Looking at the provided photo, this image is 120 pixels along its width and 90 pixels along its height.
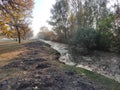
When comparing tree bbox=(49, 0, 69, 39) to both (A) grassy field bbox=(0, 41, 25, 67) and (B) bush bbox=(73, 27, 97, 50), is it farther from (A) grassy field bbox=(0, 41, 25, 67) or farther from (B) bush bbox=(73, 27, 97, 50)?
(B) bush bbox=(73, 27, 97, 50)

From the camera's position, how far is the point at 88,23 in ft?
87.2

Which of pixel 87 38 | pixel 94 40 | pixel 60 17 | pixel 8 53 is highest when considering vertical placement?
pixel 60 17

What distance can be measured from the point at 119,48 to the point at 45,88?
9496 millimetres

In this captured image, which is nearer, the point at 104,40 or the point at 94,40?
the point at 104,40

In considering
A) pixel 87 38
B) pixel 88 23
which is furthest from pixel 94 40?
pixel 88 23

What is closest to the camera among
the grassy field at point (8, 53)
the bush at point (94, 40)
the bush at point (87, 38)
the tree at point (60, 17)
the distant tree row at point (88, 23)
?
the grassy field at point (8, 53)

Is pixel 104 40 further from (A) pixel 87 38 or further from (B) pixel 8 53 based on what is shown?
(B) pixel 8 53

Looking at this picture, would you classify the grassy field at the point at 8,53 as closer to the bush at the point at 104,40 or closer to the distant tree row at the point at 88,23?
the distant tree row at the point at 88,23

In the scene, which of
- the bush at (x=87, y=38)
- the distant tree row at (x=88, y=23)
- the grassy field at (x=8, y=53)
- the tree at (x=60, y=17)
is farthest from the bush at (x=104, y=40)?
the tree at (x=60, y=17)

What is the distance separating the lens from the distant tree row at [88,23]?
14.0 metres

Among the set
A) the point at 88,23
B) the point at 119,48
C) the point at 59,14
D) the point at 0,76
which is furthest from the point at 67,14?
the point at 0,76

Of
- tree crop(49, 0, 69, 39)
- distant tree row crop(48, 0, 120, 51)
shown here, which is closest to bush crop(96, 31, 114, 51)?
distant tree row crop(48, 0, 120, 51)

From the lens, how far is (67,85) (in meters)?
5.80

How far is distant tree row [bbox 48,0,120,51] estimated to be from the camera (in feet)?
45.9
